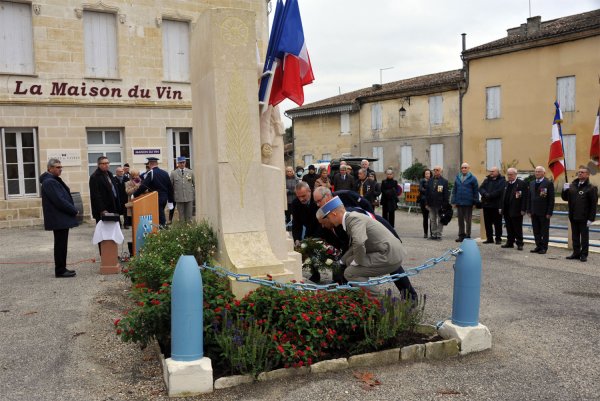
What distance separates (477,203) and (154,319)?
982cm

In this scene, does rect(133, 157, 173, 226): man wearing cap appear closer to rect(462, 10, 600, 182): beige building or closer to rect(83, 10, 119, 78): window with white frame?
rect(83, 10, 119, 78): window with white frame

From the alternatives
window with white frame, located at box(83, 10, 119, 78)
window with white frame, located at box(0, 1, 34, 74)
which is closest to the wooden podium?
window with white frame, located at box(83, 10, 119, 78)

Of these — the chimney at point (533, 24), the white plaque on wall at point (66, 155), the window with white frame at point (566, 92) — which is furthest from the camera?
the chimney at point (533, 24)

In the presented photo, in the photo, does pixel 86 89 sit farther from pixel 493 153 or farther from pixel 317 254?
pixel 493 153

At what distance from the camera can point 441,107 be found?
31688mm

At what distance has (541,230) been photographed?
11273mm

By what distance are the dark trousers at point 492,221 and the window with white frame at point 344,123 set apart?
84.3 ft

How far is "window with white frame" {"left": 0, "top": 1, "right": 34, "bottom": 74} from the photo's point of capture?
15656 mm

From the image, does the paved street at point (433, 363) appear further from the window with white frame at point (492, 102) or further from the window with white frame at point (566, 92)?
the window with white frame at point (492, 102)

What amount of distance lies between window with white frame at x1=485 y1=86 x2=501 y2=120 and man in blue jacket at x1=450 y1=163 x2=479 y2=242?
17564mm

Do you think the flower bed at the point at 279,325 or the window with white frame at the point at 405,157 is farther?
the window with white frame at the point at 405,157

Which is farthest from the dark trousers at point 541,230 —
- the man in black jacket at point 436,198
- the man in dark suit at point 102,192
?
the man in dark suit at point 102,192

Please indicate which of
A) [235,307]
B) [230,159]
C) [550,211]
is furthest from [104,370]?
[550,211]

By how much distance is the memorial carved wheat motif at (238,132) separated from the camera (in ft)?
20.0
